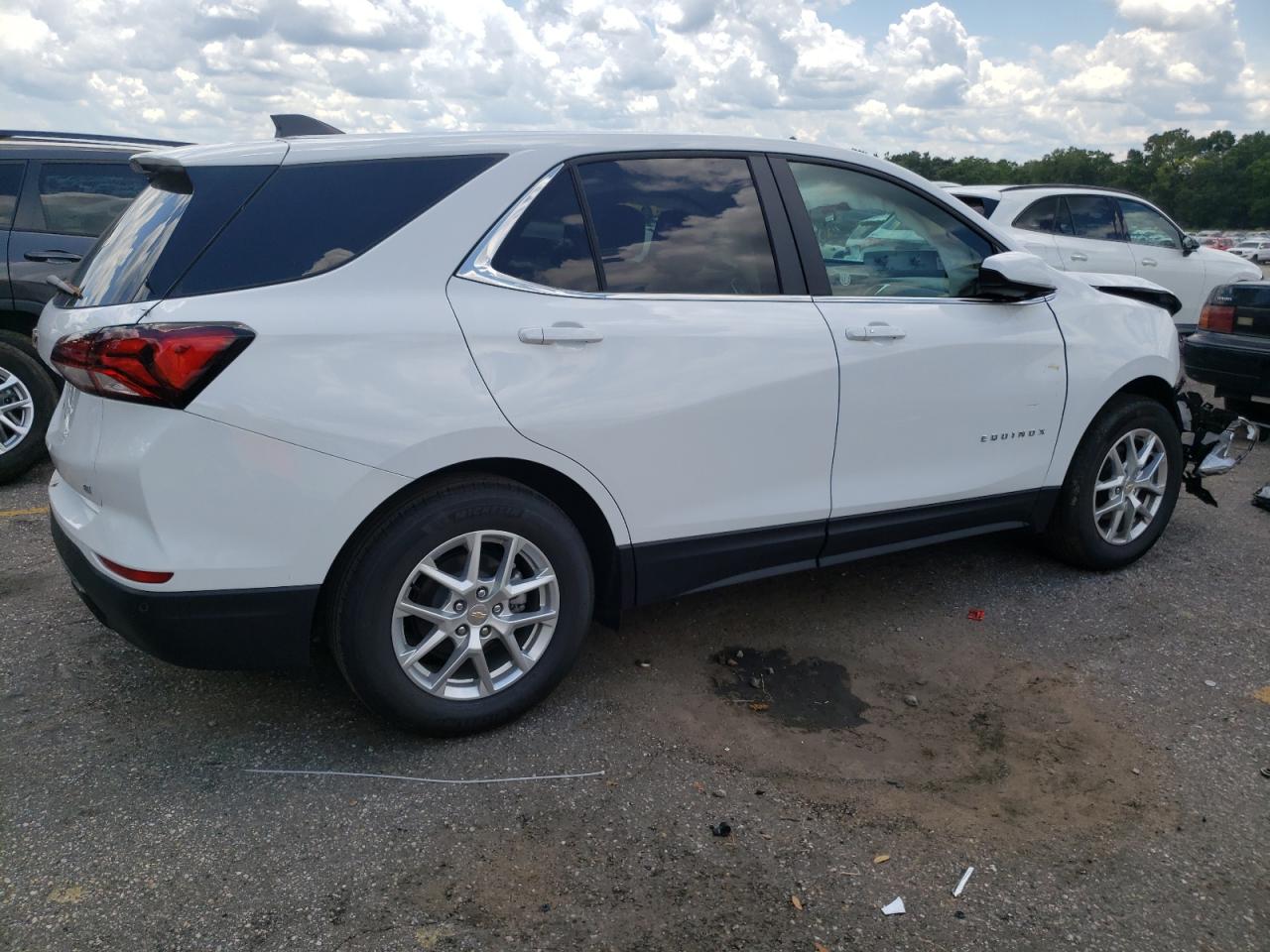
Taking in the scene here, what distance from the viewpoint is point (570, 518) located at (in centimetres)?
340

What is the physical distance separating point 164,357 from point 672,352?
1464 millimetres

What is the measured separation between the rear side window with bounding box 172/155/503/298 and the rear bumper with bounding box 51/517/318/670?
813mm

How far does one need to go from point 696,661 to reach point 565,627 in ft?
2.51

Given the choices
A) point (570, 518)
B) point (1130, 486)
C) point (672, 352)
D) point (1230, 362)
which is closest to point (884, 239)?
point (672, 352)

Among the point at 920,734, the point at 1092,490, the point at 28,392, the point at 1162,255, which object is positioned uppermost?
the point at 1162,255

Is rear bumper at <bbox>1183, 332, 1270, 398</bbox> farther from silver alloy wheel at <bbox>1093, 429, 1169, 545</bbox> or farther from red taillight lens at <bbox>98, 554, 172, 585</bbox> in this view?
red taillight lens at <bbox>98, 554, 172, 585</bbox>

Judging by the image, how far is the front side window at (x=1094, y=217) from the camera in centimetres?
1022

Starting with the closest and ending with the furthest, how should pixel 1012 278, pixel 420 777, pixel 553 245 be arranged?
pixel 420 777
pixel 553 245
pixel 1012 278

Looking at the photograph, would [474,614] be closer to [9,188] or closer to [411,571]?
[411,571]

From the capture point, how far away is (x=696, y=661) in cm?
390

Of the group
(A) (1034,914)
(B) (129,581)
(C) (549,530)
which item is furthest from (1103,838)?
(B) (129,581)

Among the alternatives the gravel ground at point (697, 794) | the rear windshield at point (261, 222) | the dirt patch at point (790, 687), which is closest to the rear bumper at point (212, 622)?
the gravel ground at point (697, 794)

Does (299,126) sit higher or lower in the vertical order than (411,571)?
higher

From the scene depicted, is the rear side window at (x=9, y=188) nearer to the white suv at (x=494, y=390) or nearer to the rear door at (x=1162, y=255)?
the white suv at (x=494, y=390)
